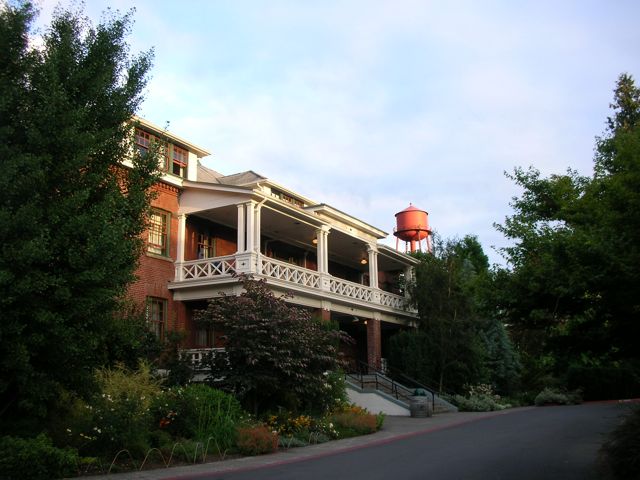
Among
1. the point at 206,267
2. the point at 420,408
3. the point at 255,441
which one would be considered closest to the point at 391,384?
the point at 420,408

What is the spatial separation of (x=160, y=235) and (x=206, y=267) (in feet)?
6.55

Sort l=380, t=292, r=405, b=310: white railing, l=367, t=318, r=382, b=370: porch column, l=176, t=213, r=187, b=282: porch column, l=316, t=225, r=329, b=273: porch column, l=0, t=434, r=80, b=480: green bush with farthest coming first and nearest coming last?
l=380, t=292, r=405, b=310: white railing → l=367, t=318, r=382, b=370: porch column → l=316, t=225, r=329, b=273: porch column → l=176, t=213, r=187, b=282: porch column → l=0, t=434, r=80, b=480: green bush

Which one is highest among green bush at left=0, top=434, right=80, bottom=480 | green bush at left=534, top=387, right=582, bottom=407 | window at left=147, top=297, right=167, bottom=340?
window at left=147, top=297, right=167, bottom=340

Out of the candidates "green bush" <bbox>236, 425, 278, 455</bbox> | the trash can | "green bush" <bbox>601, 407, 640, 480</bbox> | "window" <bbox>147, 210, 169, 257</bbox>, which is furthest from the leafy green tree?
"green bush" <bbox>601, 407, 640, 480</bbox>

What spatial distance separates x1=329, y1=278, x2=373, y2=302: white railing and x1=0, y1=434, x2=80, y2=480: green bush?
17.2 meters

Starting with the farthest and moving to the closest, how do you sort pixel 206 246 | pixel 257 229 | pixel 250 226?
pixel 206 246 → pixel 257 229 → pixel 250 226

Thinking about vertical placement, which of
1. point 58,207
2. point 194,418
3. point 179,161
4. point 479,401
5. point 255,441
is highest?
point 179,161

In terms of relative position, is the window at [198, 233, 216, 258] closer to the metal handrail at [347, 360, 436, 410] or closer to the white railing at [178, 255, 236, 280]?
the white railing at [178, 255, 236, 280]

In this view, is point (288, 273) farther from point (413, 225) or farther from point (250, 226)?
point (413, 225)

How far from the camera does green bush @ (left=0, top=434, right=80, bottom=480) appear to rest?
910 cm

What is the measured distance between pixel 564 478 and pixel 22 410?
877cm

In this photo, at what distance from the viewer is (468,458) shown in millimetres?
11688

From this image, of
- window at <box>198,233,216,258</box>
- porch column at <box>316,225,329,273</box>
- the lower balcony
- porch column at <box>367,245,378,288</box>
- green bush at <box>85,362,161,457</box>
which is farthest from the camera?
porch column at <box>367,245,378,288</box>

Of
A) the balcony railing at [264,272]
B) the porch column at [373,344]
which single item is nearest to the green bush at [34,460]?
the balcony railing at [264,272]
